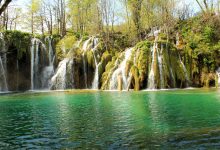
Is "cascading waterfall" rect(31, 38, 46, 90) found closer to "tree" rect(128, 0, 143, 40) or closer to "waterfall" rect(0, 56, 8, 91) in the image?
"waterfall" rect(0, 56, 8, 91)

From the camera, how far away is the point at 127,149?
383 inches

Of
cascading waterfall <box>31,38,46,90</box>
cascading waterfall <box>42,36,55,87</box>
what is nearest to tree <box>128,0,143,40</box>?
cascading waterfall <box>42,36,55,87</box>

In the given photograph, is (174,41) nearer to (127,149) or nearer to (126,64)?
(126,64)

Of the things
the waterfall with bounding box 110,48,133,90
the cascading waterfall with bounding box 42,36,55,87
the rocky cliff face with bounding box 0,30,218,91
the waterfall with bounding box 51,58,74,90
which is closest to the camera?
the waterfall with bounding box 110,48,133,90

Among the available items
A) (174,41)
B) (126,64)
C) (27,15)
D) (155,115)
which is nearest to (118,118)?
(155,115)

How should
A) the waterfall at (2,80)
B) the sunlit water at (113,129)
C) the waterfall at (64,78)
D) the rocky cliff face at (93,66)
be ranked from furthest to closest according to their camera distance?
the waterfall at (2,80)
the waterfall at (64,78)
the rocky cliff face at (93,66)
the sunlit water at (113,129)

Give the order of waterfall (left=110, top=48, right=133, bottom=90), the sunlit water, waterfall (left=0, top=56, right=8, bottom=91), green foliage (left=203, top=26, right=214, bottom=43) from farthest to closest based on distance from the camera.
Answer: green foliage (left=203, top=26, right=214, bottom=43) → waterfall (left=0, top=56, right=8, bottom=91) → waterfall (left=110, top=48, right=133, bottom=90) → the sunlit water

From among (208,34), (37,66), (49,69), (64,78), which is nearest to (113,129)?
(64,78)

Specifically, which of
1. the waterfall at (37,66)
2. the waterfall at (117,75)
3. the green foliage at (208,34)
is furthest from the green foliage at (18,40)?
the green foliage at (208,34)

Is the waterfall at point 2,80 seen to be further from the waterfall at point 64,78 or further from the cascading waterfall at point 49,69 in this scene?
the waterfall at point 64,78

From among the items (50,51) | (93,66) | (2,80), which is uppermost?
(50,51)

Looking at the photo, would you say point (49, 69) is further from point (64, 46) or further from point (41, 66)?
point (64, 46)

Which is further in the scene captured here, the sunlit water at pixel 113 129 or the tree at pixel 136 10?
the tree at pixel 136 10

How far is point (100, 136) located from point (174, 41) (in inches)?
1524
